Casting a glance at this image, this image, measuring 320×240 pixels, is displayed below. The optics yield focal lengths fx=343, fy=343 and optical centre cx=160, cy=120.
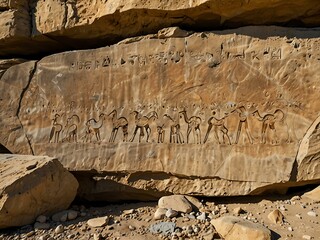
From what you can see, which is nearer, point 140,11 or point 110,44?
point 140,11

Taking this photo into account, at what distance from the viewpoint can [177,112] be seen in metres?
4.34

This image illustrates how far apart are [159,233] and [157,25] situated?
275 cm

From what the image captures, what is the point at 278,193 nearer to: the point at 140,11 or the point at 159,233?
the point at 159,233

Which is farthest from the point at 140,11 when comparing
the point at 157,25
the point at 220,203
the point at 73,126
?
the point at 220,203

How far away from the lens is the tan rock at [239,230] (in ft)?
9.73

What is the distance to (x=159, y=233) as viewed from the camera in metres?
3.27

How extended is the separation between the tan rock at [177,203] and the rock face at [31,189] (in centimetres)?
107

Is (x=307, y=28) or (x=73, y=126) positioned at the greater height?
(x=307, y=28)

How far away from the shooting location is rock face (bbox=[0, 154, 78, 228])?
349 centimetres

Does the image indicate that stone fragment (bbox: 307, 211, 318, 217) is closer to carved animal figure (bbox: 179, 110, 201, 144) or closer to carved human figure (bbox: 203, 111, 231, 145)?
carved human figure (bbox: 203, 111, 231, 145)

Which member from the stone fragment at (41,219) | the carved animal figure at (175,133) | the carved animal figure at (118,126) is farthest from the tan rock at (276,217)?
the stone fragment at (41,219)

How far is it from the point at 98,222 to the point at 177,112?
5.38 ft

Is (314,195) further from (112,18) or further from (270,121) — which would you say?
(112,18)

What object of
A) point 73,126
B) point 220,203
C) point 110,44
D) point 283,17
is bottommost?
point 220,203
